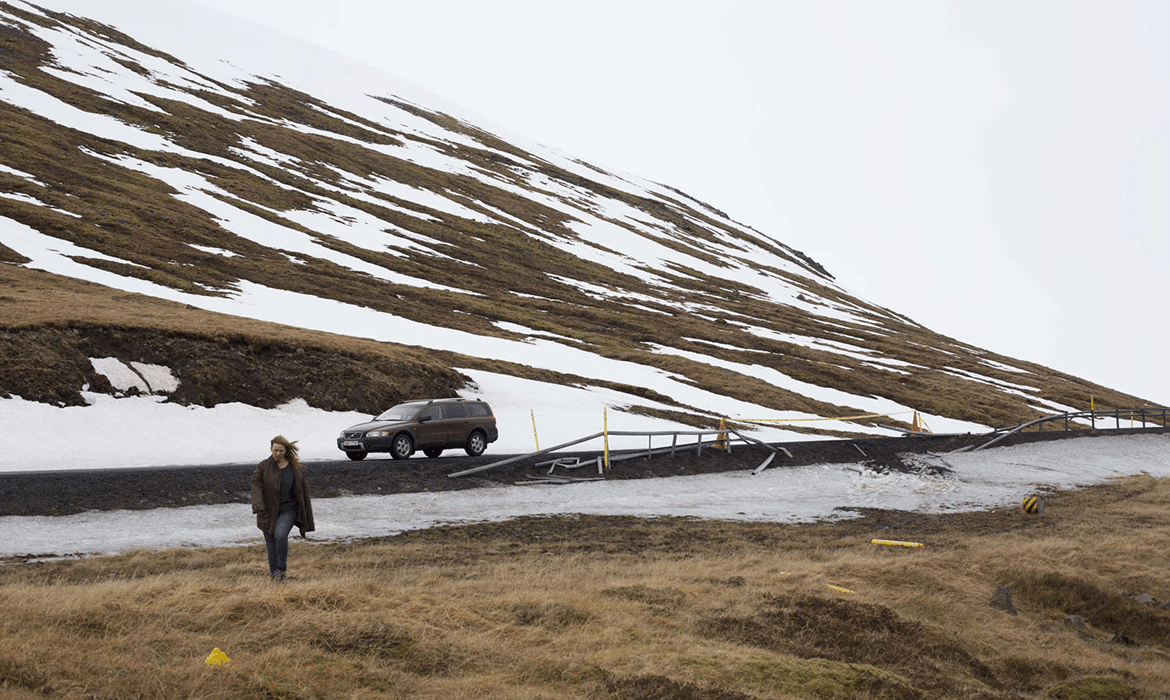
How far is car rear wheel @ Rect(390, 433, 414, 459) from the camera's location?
24438mm

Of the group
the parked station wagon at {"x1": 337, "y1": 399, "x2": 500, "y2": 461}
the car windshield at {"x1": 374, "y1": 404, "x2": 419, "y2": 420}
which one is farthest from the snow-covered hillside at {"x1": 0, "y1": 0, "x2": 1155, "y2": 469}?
the parked station wagon at {"x1": 337, "y1": 399, "x2": 500, "y2": 461}

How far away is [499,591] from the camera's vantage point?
9938 mm

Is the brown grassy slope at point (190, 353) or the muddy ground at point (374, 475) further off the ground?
the brown grassy slope at point (190, 353)

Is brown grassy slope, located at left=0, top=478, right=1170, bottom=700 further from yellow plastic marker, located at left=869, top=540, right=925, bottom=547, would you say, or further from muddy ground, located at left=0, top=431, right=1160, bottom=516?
muddy ground, located at left=0, top=431, right=1160, bottom=516

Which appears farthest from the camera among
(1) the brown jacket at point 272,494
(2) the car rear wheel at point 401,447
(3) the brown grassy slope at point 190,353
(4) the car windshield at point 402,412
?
(3) the brown grassy slope at point 190,353

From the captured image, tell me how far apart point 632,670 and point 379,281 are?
48.2m

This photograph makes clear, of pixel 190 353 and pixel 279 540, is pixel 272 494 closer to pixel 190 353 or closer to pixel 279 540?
pixel 279 540

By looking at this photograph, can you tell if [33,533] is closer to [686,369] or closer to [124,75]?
[686,369]

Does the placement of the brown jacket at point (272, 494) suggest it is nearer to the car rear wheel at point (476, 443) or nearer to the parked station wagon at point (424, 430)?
the parked station wagon at point (424, 430)

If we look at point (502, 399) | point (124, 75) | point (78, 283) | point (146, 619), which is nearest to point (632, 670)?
point (146, 619)

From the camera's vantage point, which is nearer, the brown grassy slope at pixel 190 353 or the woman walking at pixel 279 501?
the woman walking at pixel 279 501

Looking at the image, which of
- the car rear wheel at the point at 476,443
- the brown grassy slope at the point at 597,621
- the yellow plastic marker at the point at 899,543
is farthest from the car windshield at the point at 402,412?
the yellow plastic marker at the point at 899,543

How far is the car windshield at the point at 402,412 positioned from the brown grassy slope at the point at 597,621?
9.70m

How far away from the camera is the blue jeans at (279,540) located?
33.4ft
